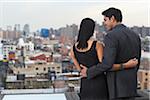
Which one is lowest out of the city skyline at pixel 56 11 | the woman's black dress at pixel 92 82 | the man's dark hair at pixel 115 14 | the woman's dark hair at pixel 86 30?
the woman's black dress at pixel 92 82

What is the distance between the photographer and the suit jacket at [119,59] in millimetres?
1130

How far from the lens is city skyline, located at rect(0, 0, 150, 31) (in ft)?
7.86

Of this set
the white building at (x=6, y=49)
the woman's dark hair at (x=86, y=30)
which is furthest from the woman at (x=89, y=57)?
the white building at (x=6, y=49)

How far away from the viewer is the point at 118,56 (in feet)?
3.83

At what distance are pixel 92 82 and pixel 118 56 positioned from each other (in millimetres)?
194

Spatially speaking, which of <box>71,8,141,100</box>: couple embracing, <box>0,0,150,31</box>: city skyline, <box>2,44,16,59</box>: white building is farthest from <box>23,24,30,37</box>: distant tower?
<box>71,8,141,100</box>: couple embracing

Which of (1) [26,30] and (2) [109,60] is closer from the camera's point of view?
(2) [109,60]

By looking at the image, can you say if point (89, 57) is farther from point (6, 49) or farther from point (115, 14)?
point (6, 49)

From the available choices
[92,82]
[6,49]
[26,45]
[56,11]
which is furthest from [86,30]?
[26,45]

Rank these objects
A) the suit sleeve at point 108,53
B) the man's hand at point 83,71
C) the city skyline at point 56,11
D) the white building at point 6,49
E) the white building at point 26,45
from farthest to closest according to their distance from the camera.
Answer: the white building at point 26,45, the white building at point 6,49, the city skyline at point 56,11, the man's hand at point 83,71, the suit sleeve at point 108,53

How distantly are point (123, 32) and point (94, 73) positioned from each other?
0.23 metres

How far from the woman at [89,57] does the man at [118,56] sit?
0.05m

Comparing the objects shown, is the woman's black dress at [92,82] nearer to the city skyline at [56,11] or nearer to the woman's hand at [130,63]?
the woman's hand at [130,63]

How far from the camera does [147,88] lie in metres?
2.37
